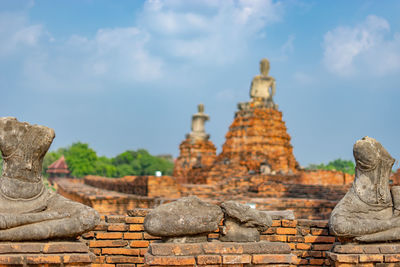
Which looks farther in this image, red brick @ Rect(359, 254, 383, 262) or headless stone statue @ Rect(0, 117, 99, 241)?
red brick @ Rect(359, 254, 383, 262)

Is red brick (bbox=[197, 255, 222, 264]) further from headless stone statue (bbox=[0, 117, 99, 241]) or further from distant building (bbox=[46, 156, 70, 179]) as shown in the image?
distant building (bbox=[46, 156, 70, 179])

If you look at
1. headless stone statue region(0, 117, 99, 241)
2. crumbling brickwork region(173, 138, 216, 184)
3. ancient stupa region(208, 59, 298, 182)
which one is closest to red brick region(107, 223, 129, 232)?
headless stone statue region(0, 117, 99, 241)

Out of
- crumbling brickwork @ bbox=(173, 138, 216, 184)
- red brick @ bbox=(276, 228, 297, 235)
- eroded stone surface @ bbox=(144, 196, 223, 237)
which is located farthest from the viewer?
crumbling brickwork @ bbox=(173, 138, 216, 184)

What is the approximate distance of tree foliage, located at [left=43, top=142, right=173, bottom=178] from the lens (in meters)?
52.1

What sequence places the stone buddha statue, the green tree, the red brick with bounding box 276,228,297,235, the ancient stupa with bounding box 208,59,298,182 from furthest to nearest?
1. the green tree
2. the stone buddha statue
3. the ancient stupa with bounding box 208,59,298,182
4. the red brick with bounding box 276,228,297,235

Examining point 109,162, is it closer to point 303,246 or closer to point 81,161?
point 81,161

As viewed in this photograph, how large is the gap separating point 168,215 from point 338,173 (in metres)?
19.0

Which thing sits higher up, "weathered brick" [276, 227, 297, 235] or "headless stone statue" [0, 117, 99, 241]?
"headless stone statue" [0, 117, 99, 241]

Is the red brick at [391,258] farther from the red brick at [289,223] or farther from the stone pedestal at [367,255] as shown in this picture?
the red brick at [289,223]

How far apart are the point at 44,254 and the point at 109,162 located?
58.7 meters

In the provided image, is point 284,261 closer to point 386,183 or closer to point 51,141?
point 386,183

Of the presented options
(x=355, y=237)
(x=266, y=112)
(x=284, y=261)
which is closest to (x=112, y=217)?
(x=284, y=261)

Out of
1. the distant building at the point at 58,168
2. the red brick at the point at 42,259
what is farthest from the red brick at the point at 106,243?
the distant building at the point at 58,168

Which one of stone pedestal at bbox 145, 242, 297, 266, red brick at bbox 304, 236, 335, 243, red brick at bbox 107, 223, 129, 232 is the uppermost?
red brick at bbox 107, 223, 129, 232
